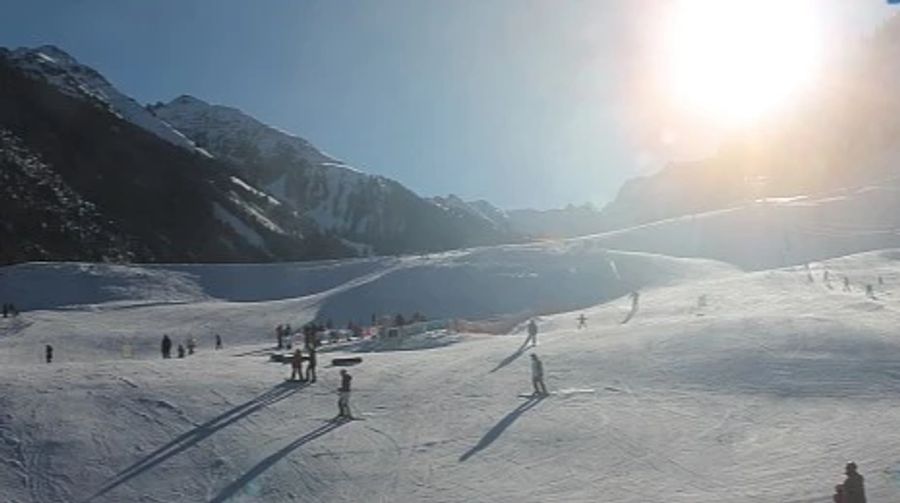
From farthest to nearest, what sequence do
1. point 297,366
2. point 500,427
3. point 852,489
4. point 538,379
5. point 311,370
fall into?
point 311,370
point 297,366
point 538,379
point 500,427
point 852,489

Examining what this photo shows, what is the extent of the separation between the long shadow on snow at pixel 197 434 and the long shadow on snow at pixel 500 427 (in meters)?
6.28

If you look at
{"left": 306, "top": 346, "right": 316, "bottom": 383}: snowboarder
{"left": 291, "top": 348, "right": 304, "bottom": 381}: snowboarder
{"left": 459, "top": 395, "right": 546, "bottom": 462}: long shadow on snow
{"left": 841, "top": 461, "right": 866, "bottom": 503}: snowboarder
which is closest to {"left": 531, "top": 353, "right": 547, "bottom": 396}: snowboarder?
{"left": 459, "top": 395, "right": 546, "bottom": 462}: long shadow on snow

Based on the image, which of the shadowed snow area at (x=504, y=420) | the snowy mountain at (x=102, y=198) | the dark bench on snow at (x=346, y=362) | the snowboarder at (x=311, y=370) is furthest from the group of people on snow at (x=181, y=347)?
the snowy mountain at (x=102, y=198)

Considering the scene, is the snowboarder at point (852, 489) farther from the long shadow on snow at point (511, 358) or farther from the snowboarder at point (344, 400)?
the long shadow on snow at point (511, 358)

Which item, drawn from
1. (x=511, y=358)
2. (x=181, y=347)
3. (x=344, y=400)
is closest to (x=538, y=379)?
(x=344, y=400)

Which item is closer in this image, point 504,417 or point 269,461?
point 269,461

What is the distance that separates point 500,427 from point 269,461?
5.77m

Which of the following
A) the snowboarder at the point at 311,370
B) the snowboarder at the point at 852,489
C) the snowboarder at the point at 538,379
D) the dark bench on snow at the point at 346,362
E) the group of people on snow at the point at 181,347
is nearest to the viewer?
the snowboarder at the point at 852,489

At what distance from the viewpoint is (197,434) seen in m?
24.0

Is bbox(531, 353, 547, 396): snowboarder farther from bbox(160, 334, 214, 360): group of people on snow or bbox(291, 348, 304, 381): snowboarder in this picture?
bbox(160, 334, 214, 360): group of people on snow

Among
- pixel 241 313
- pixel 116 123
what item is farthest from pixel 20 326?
pixel 116 123

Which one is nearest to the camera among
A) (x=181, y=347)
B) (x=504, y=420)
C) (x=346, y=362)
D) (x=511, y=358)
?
(x=504, y=420)

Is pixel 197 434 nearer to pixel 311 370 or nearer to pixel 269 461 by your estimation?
pixel 269 461

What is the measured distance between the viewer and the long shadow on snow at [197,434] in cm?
2123
